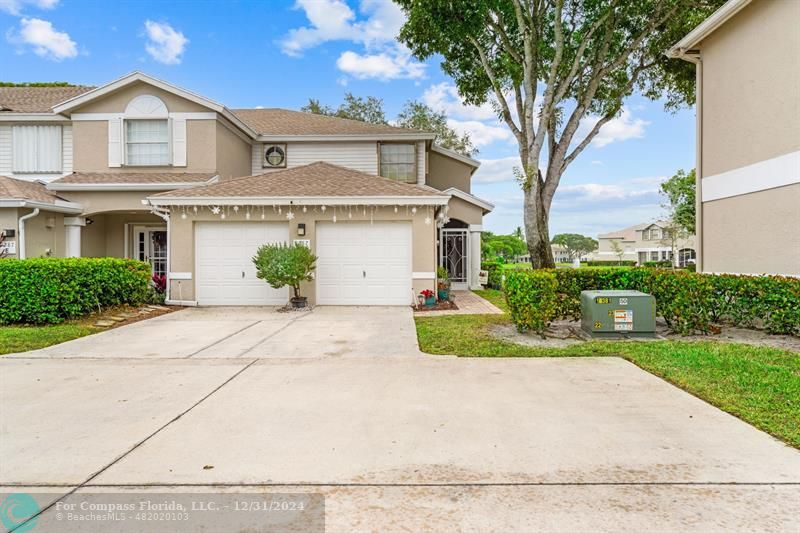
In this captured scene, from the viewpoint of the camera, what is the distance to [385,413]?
158 inches

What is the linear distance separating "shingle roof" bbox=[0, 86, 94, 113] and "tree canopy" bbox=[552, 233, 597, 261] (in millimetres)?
85944

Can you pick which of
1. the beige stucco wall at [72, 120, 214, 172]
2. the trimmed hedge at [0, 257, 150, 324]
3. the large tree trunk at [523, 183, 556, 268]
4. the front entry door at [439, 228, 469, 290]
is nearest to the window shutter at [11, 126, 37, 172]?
the beige stucco wall at [72, 120, 214, 172]

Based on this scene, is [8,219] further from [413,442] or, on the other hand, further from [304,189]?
[413,442]

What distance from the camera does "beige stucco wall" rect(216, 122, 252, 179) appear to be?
1391 cm

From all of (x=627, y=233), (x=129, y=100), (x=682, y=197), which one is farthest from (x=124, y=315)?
(x=627, y=233)

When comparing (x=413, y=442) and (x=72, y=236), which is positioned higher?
(x=72, y=236)

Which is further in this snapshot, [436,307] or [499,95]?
[499,95]

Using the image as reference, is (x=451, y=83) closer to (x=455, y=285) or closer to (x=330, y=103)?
(x=455, y=285)

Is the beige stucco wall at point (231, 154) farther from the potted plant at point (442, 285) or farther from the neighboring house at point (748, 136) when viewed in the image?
the neighboring house at point (748, 136)

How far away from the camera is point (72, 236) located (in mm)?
13305

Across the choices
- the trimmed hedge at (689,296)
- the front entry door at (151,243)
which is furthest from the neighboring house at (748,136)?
the front entry door at (151,243)

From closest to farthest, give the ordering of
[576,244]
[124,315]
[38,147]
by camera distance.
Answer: [124,315] → [38,147] → [576,244]

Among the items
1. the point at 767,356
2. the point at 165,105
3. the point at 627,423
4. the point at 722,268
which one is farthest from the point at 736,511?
the point at 165,105

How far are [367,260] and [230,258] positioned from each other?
3.70 m
